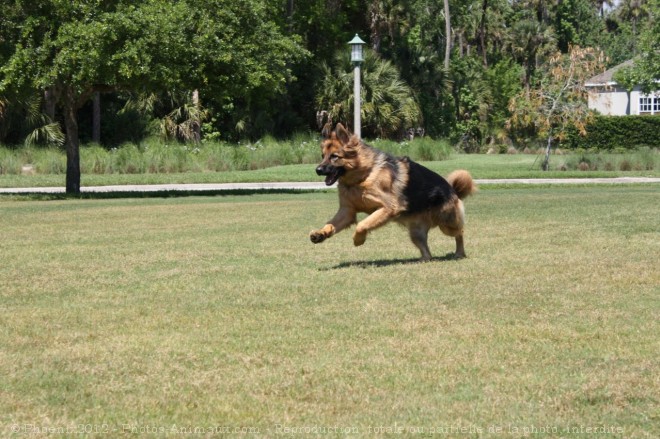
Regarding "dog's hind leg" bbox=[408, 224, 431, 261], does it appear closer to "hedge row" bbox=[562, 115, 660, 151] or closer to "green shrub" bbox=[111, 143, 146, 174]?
"green shrub" bbox=[111, 143, 146, 174]

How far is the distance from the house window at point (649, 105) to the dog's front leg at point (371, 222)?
198 feet

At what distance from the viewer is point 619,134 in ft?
196

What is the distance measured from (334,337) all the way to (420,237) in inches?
188

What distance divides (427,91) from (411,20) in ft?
14.6

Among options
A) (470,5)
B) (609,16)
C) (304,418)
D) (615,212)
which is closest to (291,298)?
(304,418)

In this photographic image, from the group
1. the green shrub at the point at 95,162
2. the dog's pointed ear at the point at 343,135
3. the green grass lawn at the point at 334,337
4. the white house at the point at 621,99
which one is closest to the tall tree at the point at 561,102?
the green shrub at the point at 95,162

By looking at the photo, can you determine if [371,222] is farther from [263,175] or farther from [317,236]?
[263,175]

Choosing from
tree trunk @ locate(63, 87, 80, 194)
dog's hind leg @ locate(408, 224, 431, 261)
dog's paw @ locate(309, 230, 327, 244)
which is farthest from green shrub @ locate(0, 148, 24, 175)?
dog's paw @ locate(309, 230, 327, 244)

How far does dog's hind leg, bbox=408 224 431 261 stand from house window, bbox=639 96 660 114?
5954 cm

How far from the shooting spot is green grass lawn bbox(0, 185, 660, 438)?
18.6ft

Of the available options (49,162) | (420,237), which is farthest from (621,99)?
(420,237)

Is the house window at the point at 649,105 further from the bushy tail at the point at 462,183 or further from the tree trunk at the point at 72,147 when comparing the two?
the bushy tail at the point at 462,183

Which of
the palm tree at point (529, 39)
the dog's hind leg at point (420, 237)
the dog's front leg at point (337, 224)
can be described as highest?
the palm tree at point (529, 39)

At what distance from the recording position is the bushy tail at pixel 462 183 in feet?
42.0
